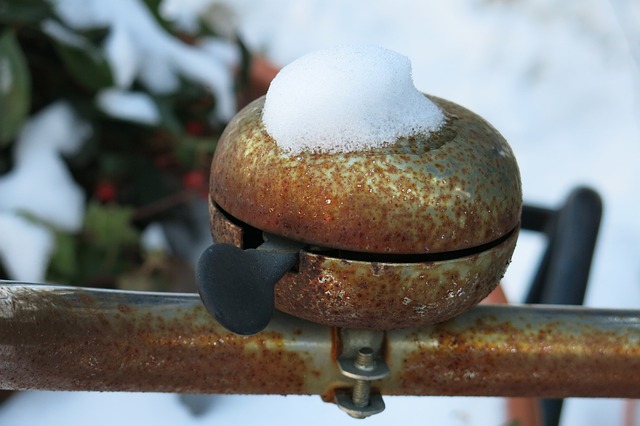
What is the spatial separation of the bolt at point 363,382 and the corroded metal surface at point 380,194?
0.10m

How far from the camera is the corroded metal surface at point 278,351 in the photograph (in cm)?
45

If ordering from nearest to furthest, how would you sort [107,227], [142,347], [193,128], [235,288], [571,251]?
[235,288] → [142,347] → [571,251] → [107,227] → [193,128]

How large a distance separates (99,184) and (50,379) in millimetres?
1247

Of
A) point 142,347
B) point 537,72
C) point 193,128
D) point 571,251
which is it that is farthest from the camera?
point 537,72

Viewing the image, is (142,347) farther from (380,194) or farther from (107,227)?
(107,227)

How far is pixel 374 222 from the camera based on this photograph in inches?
16.1

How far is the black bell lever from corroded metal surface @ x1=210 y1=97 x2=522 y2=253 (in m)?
0.04

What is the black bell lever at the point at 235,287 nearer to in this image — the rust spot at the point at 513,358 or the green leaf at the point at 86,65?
the rust spot at the point at 513,358

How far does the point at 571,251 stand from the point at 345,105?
650 millimetres

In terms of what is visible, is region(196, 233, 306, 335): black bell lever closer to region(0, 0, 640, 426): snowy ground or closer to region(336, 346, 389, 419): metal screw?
region(336, 346, 389, 419): metal screw

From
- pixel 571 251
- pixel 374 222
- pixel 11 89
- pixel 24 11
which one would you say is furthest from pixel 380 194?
pixel 24 11

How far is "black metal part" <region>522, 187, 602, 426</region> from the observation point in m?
0.98

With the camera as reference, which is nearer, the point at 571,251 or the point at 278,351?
the point at 278,351

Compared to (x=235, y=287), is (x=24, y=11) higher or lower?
lower
